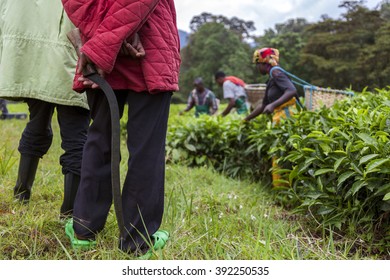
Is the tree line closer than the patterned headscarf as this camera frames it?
No

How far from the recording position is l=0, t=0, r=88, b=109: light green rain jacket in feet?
7.64

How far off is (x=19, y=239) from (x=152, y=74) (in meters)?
1.01

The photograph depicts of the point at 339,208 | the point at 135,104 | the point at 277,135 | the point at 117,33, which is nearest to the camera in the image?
the point at 117,33

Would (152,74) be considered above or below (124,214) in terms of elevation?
above

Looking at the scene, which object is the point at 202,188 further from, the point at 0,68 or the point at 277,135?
the point at 0,68

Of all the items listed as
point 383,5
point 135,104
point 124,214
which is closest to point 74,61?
point 135,104

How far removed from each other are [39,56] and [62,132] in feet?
1.38

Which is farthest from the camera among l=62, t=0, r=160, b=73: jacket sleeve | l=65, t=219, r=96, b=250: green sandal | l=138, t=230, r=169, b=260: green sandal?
l=65, t=219, r=96, b=250: green sandal

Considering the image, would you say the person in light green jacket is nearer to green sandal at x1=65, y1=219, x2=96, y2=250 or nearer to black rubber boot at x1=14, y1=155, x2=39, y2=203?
black rubber boot at x1=14, y1=155, x2=39, y2=203

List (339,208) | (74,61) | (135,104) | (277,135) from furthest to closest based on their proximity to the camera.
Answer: (277,135), (339,208), (74,61), (135,104)

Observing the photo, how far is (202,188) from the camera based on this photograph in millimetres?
3846

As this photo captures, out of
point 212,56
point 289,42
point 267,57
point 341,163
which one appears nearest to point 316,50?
point 289,42

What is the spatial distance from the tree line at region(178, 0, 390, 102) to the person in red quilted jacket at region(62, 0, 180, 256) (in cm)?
1761

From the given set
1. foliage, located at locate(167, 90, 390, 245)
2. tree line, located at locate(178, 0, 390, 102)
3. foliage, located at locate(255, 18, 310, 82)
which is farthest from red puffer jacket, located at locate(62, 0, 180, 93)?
foliage, located at locate(255, 18, 310, 82)
